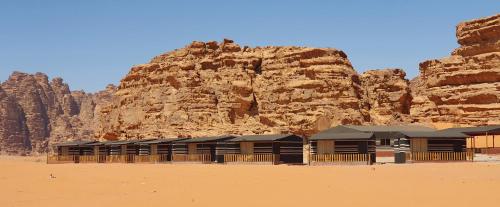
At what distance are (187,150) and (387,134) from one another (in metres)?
22.3

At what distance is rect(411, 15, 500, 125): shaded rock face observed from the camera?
284 feet

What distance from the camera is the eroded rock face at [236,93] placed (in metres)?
94.8

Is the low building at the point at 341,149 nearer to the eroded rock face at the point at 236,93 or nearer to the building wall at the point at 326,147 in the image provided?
the building wall at the point at 326,147

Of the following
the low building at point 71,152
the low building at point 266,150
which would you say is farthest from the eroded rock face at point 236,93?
the low building at point 266,150

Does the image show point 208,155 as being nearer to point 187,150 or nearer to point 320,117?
point 187,150

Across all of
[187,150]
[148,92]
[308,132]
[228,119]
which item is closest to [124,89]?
[148,92]

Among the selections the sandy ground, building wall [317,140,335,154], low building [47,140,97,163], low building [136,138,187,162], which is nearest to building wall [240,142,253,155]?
building wall [317,140,335,154]

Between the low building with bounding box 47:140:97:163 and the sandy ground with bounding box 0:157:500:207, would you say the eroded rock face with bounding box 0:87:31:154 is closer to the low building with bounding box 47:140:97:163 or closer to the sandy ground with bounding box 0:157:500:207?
the low building with bounding box 47:140:97:163

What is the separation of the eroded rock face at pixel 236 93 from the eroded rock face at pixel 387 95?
15.4 ft

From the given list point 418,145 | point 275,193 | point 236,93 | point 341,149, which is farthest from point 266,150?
point 236,93

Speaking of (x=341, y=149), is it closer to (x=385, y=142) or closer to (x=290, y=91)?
(x=385, y=142)

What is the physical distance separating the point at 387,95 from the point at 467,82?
16.2 meters

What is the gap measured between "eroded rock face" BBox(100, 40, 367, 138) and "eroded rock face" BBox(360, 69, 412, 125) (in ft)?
15.4

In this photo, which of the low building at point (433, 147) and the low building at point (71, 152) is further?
the low building at point (71, 152)
